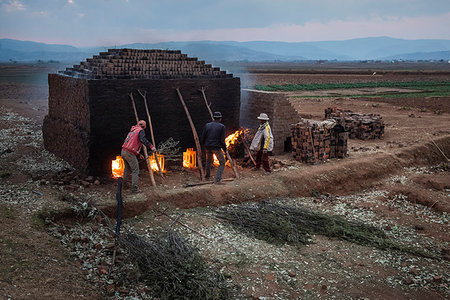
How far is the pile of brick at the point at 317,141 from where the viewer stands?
12.0 metres

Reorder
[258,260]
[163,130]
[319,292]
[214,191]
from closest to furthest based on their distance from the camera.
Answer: [319,292] < [258,260] < [214,191] < [163,130]

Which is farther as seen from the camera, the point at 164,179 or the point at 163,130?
the point at 163,130

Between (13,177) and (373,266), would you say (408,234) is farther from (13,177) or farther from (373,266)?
(13,177)

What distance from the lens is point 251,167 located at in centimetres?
1169

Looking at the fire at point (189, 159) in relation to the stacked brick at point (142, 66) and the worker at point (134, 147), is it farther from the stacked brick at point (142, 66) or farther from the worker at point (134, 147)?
the worker at point (134, 147)

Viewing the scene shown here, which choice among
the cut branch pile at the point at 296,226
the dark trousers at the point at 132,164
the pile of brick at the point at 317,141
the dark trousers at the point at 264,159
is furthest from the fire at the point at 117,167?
the pile of brick at the point at 317,141

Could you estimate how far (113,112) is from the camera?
33.2 ft

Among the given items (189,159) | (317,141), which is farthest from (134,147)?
(317,141)

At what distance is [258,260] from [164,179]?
4142 mm

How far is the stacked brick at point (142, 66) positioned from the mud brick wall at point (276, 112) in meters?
1.68

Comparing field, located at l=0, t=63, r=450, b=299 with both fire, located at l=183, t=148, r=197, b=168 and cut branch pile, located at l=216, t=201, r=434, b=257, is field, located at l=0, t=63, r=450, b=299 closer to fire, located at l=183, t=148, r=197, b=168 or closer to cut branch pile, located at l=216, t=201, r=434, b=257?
cut branch pile, located at l=216, t=201, r=434, b=257

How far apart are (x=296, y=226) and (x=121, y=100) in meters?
5.51

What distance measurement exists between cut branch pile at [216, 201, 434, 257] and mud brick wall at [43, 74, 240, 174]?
11.3 ft

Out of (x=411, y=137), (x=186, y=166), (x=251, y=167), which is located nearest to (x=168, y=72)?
(x=186, y=166)
